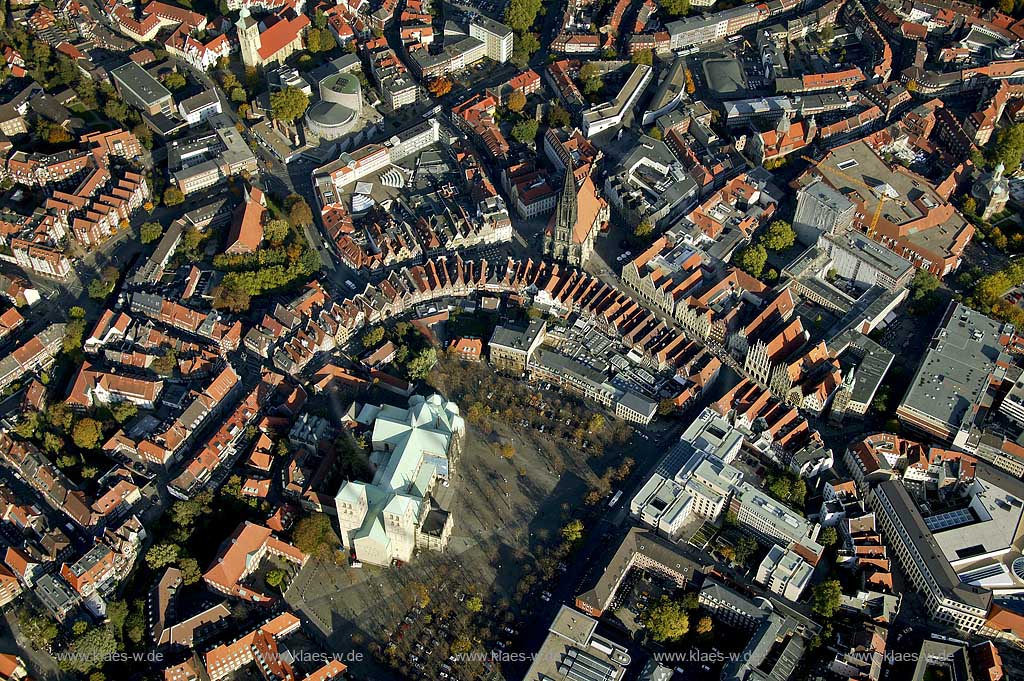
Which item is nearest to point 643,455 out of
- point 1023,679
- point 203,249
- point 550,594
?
point 550,594

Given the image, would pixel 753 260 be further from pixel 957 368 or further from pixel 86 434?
pixel 86 434

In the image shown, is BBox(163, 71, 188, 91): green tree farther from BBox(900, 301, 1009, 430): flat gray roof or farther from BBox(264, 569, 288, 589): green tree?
BBox(900, 301, 1009, 430): flat gray roof

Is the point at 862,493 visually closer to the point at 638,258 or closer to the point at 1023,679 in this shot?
the point at 1023,679

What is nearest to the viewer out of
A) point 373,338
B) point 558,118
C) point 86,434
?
point 86,434

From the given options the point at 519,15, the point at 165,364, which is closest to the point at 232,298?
the point at 165,364

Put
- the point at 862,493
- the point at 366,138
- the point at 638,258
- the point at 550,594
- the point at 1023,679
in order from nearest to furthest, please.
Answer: the point at 1023,679
the point at 550,594
the point at 862,493
the point at 638,258
the point at 366,138

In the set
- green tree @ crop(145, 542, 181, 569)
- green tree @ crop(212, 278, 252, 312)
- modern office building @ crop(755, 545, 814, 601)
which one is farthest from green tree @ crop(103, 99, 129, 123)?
modern office building @ crop(755, 545, 814, 601)
